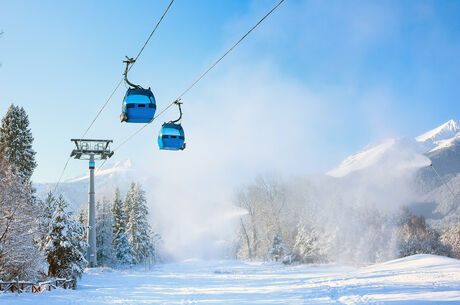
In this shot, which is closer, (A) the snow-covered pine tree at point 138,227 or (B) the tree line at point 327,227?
(B) the tree line at point 327,227

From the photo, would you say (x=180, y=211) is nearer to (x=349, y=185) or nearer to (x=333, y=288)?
(x=349, y=185)

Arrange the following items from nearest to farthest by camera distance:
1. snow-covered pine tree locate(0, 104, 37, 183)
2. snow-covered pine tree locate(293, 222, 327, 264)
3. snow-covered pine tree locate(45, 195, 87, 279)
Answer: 1. snow-covered pine tree locate(45, 195, 87, 279)
2. snow-covered pine tree locate(0, 104, 37, 183)
3. snow-covered pine tree locate(293, 222, 327, 264)

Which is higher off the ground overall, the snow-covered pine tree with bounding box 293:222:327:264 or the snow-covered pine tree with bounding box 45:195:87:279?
the snow-covered pine tree with bounding box 45:195:87:279

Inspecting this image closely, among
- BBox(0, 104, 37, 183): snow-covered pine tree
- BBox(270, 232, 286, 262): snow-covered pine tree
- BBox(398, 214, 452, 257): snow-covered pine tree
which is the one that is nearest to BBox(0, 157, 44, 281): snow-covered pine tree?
BBox(0, 104, 37, 183): snow-covered pine tree

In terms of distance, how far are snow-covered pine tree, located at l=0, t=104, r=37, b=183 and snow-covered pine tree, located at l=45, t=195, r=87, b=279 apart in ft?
43.7

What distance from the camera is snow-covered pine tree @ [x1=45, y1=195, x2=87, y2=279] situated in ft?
85.9

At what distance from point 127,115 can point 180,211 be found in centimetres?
17199

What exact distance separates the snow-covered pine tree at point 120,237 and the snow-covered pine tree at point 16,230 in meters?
33.8

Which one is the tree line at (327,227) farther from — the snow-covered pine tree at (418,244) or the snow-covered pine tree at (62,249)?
the snow-covered pine tree at (62,249)

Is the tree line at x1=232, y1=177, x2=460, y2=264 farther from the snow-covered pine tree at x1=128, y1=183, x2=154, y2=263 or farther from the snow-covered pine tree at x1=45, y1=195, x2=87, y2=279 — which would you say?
the snow-covered pine tree at x1=45, y1=195, x2=87, y2=279

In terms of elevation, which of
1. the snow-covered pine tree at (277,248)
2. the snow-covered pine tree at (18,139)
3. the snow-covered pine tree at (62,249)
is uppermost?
the snow-covered pine tree at (18,139)

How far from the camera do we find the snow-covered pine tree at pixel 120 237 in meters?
54.2

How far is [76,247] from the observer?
27.5 meters

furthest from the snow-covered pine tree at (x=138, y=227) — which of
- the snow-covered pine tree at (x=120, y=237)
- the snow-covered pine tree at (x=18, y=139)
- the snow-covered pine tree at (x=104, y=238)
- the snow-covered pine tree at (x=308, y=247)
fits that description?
the snow-covered pine tree at (x=308, y=247)
